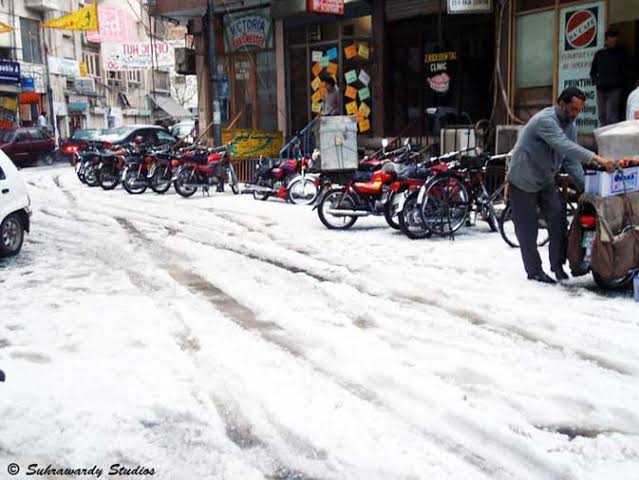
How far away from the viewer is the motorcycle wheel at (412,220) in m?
9.85

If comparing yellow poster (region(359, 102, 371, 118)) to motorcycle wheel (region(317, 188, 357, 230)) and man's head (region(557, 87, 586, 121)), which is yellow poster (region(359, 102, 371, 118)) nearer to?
motorcycle wheel (region(317, 188, 357, 230))

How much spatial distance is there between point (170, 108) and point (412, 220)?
49.0 metres

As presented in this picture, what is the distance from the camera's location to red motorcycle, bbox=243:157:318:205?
14.2 m

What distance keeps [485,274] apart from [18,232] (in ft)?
18.9

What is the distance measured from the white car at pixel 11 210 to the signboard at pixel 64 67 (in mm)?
36889

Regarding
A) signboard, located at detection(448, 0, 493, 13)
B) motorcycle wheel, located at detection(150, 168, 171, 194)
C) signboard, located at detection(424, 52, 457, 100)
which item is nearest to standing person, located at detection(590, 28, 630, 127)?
signboard, located at detection(448, 0, 493, 13)

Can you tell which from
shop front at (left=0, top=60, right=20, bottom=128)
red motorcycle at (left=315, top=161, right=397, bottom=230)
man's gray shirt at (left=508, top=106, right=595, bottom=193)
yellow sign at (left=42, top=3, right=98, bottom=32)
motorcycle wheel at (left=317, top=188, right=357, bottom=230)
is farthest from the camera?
shop front at (left=0, top=60, right=20, bottom=128)

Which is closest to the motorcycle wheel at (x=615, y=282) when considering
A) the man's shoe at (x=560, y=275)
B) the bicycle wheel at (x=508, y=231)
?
the man's shoe at (x=560, y=275)

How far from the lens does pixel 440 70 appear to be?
1566 centimetres


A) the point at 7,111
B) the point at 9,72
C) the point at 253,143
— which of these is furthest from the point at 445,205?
the point at 7,111

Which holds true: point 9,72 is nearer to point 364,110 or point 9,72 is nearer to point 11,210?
point 364,110

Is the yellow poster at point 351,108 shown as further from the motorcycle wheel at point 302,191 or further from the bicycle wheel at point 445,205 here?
the bicycle wheel at point 445,205

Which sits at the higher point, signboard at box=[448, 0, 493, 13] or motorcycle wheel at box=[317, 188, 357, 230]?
signboard at box=[448, 0, 493, 13]

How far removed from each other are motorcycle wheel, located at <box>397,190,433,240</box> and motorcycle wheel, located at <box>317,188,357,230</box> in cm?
117
